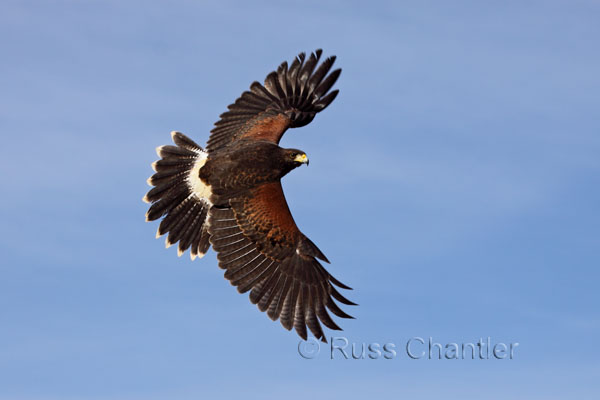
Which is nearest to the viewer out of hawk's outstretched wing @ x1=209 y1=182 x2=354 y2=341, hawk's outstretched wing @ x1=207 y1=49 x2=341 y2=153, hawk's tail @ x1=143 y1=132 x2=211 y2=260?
hawk's outstretched wing @ x1=209 y1=182 x2=354 y2=341

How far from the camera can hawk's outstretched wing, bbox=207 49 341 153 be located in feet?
56.2

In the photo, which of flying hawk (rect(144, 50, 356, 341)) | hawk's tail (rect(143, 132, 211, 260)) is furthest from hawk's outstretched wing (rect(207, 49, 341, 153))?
hawk's tail (rect(143, 132, 211, 260))

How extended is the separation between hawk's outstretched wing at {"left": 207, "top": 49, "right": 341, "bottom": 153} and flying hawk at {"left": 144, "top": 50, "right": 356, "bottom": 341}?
21 mm

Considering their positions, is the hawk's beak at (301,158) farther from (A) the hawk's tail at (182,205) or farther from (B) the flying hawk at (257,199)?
(A) the hawk's tail at (182,205)

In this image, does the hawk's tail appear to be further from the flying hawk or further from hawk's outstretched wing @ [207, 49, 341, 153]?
hawk's outstretched wing @ [207, 49, 341, 153]

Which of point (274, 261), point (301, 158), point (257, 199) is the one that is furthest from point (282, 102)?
point (274, 261)

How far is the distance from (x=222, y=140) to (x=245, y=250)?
2961 millimetres

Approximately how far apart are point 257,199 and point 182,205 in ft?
5.73

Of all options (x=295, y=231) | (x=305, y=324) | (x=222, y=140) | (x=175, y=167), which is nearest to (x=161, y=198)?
(x=175, y=167)

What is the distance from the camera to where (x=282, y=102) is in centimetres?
1759

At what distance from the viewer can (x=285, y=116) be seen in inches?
684

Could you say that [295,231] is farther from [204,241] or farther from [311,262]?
[204,241]

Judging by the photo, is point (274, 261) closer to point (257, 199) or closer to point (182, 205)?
point (257, 199)

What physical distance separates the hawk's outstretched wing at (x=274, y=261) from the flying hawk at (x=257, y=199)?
18 millimetres
